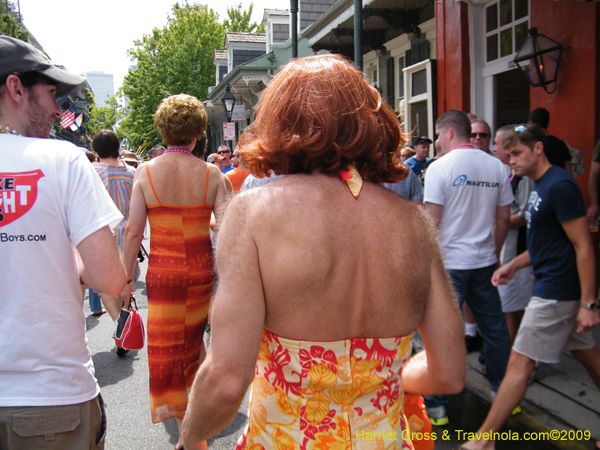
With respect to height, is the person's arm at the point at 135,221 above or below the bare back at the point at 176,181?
below

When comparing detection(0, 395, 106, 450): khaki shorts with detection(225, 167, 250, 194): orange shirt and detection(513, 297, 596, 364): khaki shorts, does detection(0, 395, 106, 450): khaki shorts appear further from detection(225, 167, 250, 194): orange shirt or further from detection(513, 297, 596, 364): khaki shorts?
detection(225, 167, 250, 194): orange shirt

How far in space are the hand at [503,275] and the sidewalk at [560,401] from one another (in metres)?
1.00

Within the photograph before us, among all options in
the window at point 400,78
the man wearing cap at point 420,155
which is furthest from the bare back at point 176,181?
the window at point 400,78

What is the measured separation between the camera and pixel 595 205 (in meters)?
4.56

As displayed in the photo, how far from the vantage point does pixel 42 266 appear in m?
1.58

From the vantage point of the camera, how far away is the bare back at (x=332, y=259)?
1.17m

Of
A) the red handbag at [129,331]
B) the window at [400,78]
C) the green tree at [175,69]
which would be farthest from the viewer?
the green tree at [175,69]

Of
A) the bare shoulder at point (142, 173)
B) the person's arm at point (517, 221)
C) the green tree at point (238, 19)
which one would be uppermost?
the green tree at point (238, 19)

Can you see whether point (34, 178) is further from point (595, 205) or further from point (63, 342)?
point (595, 205)

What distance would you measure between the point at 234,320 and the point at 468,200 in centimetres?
297

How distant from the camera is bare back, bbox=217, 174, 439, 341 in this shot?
117cm

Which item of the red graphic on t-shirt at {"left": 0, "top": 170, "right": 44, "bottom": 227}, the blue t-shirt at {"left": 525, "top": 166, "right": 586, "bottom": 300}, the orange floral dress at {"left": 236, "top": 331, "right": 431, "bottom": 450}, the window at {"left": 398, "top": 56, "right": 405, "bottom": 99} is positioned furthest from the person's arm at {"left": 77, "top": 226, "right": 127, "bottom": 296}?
the window at {"left": 398, "top": 56, "right": 405, "bottom": 99}

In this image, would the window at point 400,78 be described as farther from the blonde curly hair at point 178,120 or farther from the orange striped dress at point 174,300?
the orange striped dress at point 174,300

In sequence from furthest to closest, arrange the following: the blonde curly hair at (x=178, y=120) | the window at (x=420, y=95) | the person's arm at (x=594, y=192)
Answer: the window at (x=420, y=95), the person's arm at (x=594, y=192), the blonde curly hair at (x=178, y=120)
